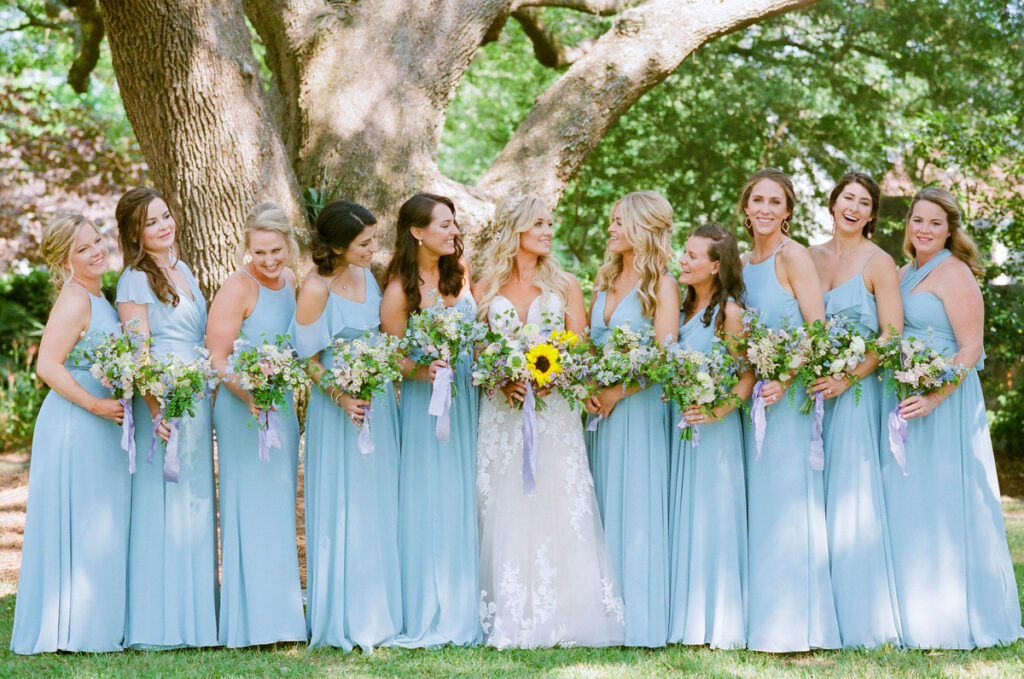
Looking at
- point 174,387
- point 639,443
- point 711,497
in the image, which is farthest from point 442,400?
point 711,497

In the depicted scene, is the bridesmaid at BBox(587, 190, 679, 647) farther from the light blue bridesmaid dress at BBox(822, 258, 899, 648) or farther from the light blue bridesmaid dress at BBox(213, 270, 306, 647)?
the light blue bridesmaid dress at BBox(213, 270, 306, 647)

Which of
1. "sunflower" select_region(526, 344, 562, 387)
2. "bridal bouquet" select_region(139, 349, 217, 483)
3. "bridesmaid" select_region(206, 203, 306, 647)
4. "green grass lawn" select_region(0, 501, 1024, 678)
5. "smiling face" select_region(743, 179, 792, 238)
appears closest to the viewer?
"green grass lawn" select_region(0, 501, 1024, 678)

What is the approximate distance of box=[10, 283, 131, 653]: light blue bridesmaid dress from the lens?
566cm

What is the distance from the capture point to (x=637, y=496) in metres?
5.80

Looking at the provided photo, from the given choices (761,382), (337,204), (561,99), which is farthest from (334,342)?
(561,99)

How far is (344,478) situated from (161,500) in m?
1.04

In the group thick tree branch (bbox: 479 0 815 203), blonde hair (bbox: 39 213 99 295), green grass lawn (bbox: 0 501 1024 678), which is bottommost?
green grass lawn (bbox: 0 501 1024 678)

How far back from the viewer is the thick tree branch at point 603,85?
31.3 feet

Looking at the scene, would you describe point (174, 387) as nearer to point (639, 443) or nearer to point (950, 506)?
point (639, 443)

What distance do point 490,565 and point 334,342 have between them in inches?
61.3

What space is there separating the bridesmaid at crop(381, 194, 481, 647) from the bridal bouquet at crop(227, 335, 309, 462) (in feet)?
2.18

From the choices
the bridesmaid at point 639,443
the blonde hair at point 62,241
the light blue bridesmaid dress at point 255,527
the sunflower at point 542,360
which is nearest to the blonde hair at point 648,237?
the bridesmaid at point 639,443

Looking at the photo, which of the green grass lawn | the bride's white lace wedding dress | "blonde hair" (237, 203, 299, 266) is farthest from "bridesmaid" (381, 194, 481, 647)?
"blonde hair" (237, 203, 299, 266)

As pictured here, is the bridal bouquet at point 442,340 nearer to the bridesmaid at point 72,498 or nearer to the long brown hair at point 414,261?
the long brown hair at point 414,261
